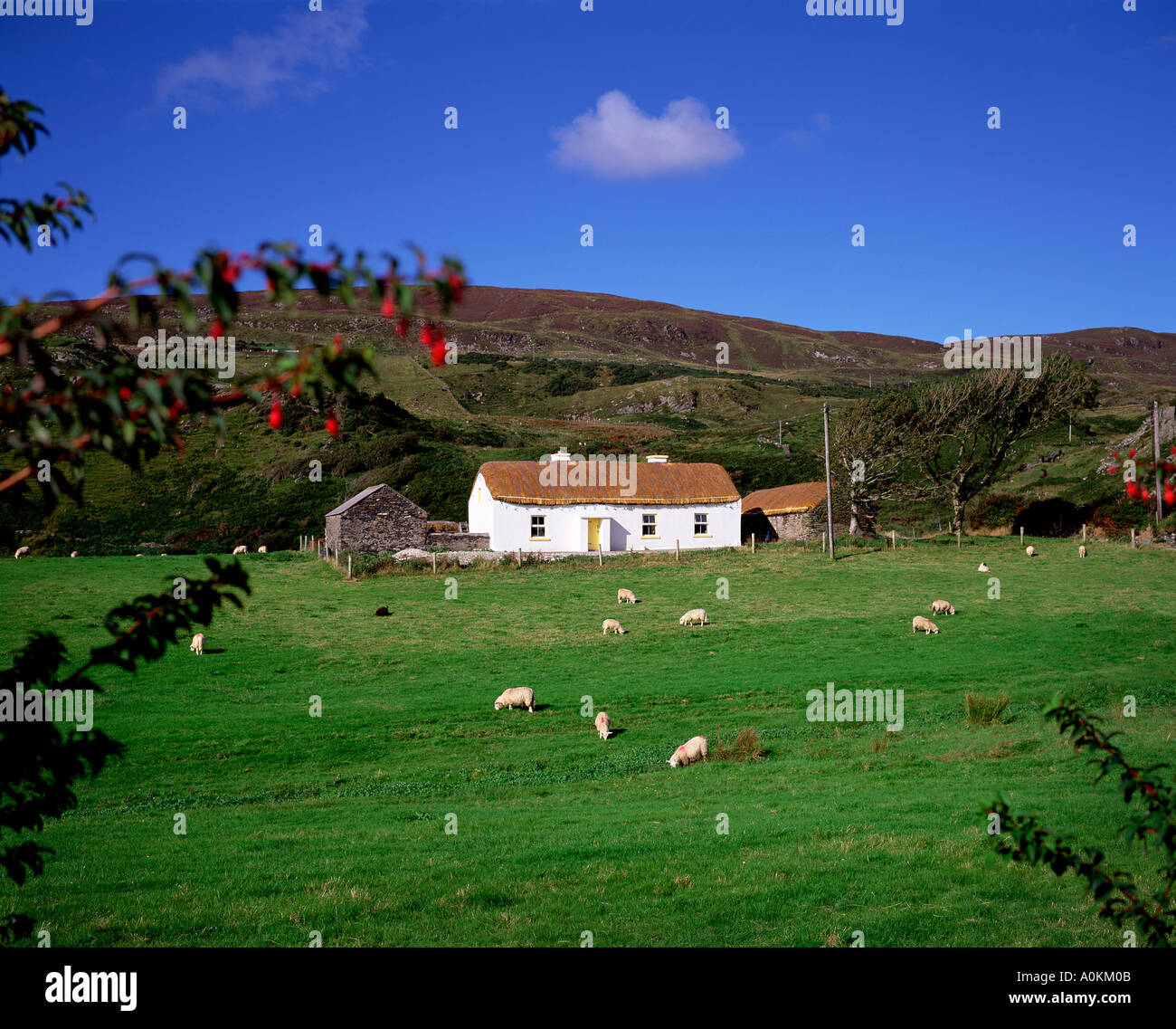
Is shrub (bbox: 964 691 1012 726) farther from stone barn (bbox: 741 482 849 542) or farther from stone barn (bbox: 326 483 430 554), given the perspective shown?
stone barn (bbox: 326 483 430 554)

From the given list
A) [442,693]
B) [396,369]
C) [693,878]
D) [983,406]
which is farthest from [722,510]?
[396,369]

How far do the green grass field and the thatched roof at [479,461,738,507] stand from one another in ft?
37.8

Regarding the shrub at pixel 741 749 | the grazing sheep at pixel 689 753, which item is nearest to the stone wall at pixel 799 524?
the shrub at pixel 741 749

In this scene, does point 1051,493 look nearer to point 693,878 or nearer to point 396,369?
point 693,878

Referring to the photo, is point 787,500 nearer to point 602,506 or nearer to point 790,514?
point 790,514

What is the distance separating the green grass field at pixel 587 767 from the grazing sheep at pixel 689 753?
71 cm

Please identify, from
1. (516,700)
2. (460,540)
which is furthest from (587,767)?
(460,540)

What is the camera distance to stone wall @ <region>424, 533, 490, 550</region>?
54.2m

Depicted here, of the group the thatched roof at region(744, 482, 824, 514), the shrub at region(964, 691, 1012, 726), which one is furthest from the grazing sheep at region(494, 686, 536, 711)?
the thatched roof at region(744, 482, 824, 514)

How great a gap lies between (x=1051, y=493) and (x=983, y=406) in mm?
12143

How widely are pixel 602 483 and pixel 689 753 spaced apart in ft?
122

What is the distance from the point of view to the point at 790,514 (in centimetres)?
6178

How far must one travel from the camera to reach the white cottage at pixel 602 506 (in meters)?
53.8

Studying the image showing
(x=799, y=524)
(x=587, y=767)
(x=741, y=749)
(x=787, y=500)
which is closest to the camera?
(x=587, y=767)
